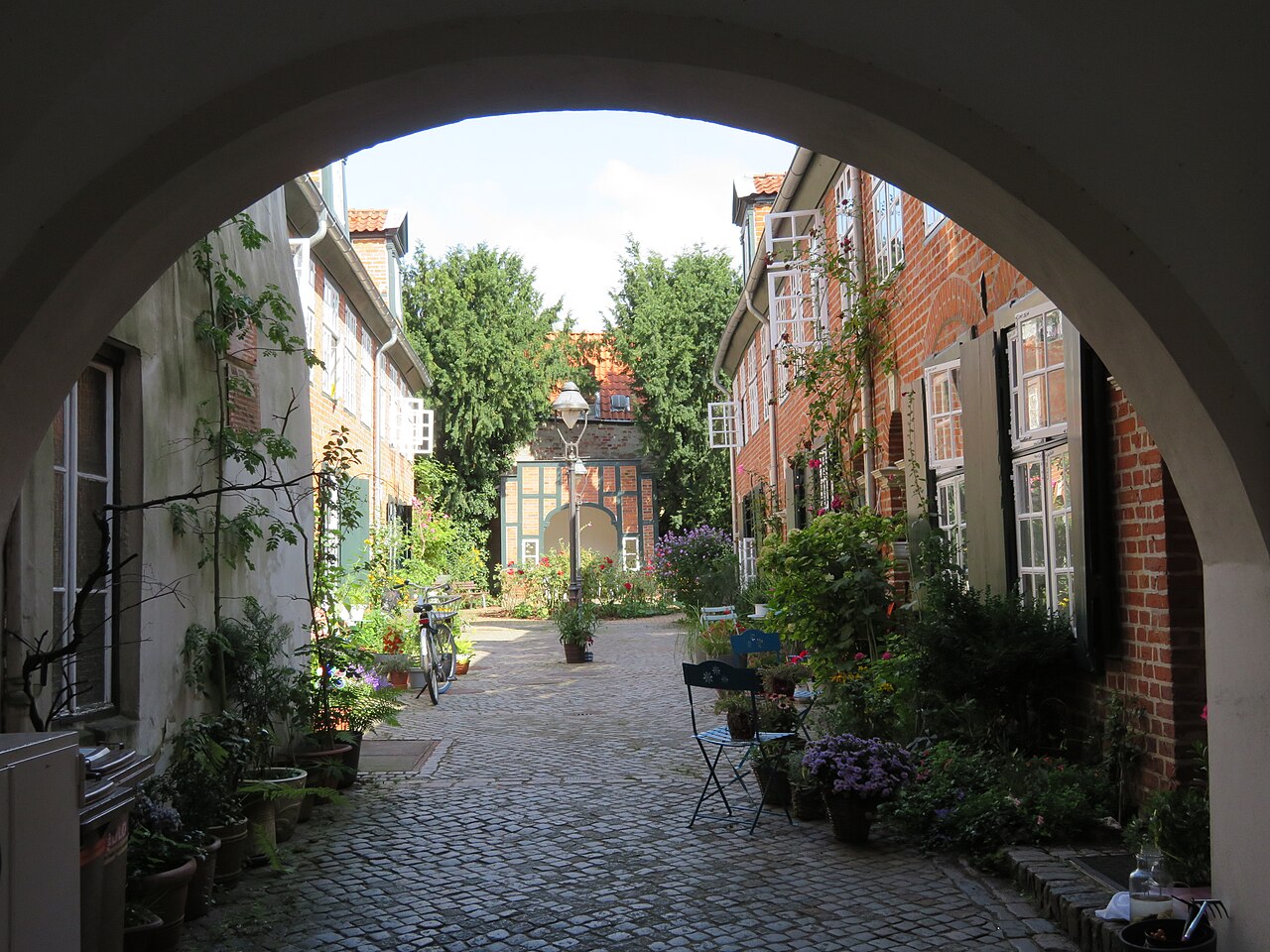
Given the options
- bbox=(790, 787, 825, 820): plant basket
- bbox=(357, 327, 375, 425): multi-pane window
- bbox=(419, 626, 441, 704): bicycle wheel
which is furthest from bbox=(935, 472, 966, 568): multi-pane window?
bbox=(357, 327, 375, 425): multi-pane window

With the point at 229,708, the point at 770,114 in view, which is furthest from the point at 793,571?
the point at 770,114

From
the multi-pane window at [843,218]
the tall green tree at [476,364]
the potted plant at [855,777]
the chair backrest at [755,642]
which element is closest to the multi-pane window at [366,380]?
the tall green tree at [476,364]

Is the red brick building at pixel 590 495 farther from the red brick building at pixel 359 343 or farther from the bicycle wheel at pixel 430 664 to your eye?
the bicycle wheel at pixel 430 664

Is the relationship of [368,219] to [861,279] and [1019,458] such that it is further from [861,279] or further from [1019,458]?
[1019,458]

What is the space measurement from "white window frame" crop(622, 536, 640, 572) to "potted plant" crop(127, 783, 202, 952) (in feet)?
80.0

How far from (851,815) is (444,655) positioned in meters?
7.63

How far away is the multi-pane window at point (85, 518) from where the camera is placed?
5051mm

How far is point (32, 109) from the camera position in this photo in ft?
9.53

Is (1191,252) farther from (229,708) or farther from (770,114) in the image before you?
(229,708)

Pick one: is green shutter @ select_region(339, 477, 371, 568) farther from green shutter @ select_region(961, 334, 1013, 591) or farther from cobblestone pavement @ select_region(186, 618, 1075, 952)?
green shutter @ select_region(961, 334, 1013, 591)

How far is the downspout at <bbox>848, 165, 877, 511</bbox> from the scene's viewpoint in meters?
10.3

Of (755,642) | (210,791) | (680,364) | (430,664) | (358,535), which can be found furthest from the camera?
(680,364)

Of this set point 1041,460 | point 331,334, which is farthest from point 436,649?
point 1041,460

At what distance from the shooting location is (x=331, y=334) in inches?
611
